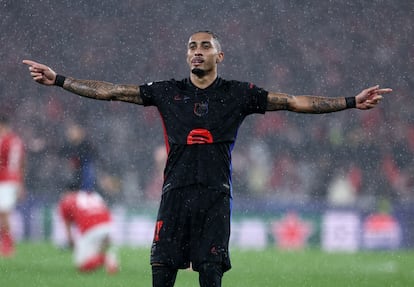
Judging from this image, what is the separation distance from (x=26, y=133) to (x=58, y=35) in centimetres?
300

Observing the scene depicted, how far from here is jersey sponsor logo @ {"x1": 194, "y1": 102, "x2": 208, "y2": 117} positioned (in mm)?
6473

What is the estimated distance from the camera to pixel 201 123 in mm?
6441

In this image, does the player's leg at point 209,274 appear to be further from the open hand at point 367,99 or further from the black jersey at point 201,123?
the open hand at point 367,99

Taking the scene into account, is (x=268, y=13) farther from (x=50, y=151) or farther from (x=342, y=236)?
(x=342, y=236)

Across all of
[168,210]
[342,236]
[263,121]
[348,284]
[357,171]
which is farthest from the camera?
[263,121]

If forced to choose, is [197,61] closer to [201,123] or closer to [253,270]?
[201,123]

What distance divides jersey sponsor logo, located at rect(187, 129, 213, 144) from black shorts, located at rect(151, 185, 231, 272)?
0.93ft

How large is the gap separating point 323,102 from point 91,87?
1540mm

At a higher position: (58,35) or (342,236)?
(58,35)

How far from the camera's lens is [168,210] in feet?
20.9

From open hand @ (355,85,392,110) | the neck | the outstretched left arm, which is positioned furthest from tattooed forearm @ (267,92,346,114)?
the neck

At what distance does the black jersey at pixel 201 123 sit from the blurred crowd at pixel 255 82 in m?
11.1

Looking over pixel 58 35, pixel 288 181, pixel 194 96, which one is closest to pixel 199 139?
pixel 194 96

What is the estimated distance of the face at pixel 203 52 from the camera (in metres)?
6.55
